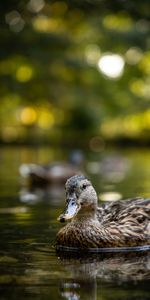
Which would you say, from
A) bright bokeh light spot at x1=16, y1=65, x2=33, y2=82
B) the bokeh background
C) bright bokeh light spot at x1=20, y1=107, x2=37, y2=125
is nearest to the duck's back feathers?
the bokeh background

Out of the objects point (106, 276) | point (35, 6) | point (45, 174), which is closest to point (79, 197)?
point (106, 276)

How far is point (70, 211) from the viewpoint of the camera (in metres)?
9.24

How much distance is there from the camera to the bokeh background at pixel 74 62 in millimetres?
24725

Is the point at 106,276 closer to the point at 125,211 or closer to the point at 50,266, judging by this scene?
the point at 50,266

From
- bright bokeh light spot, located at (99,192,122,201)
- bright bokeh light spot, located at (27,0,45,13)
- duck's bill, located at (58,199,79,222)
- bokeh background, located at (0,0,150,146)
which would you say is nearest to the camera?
duck's bill, located at (58,199,79,222)

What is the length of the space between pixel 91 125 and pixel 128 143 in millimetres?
2071

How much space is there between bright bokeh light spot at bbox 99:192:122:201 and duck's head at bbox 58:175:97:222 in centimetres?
481

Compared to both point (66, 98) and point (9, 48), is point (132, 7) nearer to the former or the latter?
point (9, 48)

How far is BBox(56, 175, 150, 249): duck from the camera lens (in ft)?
A: 31.7

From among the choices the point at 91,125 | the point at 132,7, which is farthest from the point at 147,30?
the point at 91,125

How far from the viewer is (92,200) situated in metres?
9.81

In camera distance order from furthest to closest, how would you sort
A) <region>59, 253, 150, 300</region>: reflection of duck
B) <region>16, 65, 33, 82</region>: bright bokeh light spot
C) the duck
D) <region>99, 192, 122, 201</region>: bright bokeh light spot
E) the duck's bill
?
<region>16, 65, 33, 82</region>: bright bokeh light spot → <region>99, 192, 122, 201</region>: bright bokeh light spot → the duck → the duck's bill → <region>59, 253, 150, 300</region>: reflection of duck

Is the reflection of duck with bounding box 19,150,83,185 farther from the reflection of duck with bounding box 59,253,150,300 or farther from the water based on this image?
the reflection of duck with bounding box 59,253,150,300

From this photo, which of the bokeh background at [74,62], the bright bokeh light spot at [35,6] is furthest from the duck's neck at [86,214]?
the bright bokeh light spot at [35,6]
